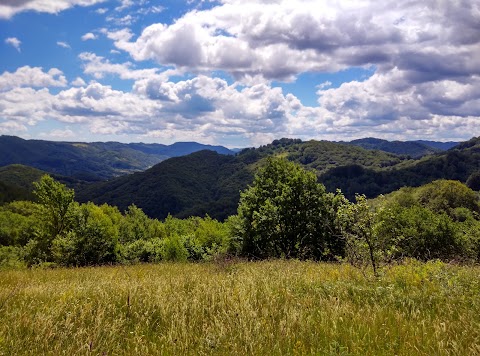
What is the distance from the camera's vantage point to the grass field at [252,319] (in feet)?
12.5

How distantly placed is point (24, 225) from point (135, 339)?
124740mm

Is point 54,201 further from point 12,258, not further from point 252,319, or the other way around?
point 252,319

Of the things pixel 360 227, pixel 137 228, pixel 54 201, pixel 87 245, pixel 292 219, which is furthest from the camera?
pixel 137 228

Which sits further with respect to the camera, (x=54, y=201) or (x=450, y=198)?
(x=450, y=198)

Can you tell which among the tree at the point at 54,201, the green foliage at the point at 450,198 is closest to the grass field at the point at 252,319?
the tree at the point at 54,201

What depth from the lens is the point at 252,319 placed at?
4316mm

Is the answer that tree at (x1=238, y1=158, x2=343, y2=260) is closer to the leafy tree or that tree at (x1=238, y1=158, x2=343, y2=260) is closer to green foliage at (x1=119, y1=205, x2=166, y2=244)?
the leafy tree

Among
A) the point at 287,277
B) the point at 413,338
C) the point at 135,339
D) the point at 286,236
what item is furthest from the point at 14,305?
the point at 286,236

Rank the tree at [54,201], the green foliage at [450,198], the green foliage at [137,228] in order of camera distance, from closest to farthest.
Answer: the tree at [54,201] → the green foliage at [137,228] → the green foliage at [450,198]

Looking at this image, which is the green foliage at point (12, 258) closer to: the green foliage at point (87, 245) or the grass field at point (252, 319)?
the green foliage at point (87, 245)

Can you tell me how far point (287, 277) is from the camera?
7297 mm

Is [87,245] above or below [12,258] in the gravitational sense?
above

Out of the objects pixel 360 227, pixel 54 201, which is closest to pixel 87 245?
pixel 54 201

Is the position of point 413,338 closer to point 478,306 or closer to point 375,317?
point 375,317
